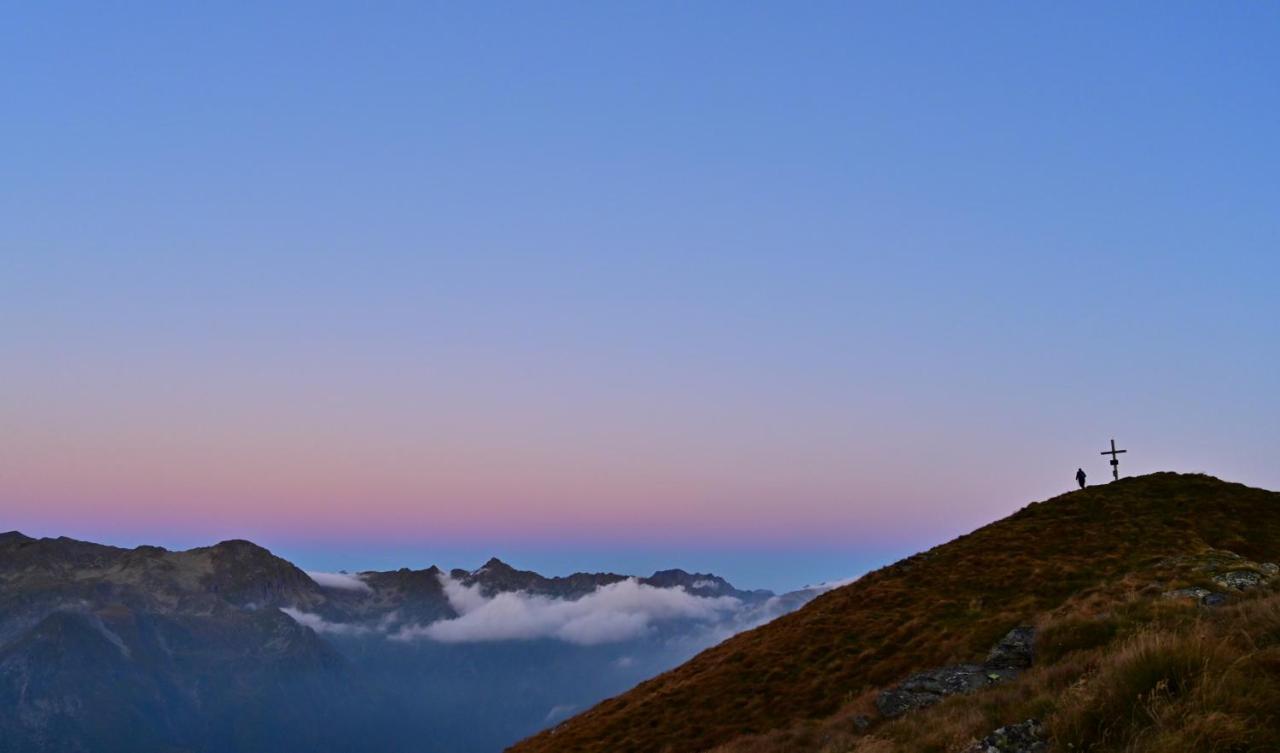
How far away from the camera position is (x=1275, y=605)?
16.7 m

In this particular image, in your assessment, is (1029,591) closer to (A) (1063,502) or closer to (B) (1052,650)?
(B) (1052,650)

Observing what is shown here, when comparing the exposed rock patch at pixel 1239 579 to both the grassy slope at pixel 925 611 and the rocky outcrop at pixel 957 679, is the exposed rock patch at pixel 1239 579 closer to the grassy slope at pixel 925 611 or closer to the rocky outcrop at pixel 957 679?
the grassy slope at pixel 925 611

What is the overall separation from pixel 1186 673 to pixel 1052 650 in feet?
44.7

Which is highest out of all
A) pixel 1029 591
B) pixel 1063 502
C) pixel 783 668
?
pixel 1063 502

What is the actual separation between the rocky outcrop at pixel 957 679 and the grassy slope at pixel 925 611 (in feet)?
13.6

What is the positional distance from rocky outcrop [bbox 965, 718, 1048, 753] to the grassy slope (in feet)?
58.3

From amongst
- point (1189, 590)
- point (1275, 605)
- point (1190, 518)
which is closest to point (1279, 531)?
point (1190, 518)

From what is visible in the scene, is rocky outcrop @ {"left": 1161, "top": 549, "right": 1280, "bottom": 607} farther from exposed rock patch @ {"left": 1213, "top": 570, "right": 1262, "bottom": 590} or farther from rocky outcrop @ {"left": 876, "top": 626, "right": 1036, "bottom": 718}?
rocky outcrop @ {"left": 876, "top": 626, "right": 1036, "bottom": 718}

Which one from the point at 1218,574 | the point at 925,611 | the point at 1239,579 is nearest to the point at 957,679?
the point at 1239,579

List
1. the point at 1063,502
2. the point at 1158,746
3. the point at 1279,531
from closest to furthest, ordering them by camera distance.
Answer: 1. the point at 1158,746
2. the point at 1279,531
3. the point at 1063,502

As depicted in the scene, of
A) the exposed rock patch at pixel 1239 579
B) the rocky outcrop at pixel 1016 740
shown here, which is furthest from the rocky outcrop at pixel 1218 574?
the rocky outcrop at pixel 1016 740

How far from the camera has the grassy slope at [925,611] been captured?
1396 inches

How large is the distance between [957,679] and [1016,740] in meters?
13.8

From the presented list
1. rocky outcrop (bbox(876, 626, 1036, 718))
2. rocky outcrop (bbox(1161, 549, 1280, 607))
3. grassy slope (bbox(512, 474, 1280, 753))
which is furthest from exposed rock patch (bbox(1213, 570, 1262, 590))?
rocky outcrop (bbox(876, 626, 1036, 718))
